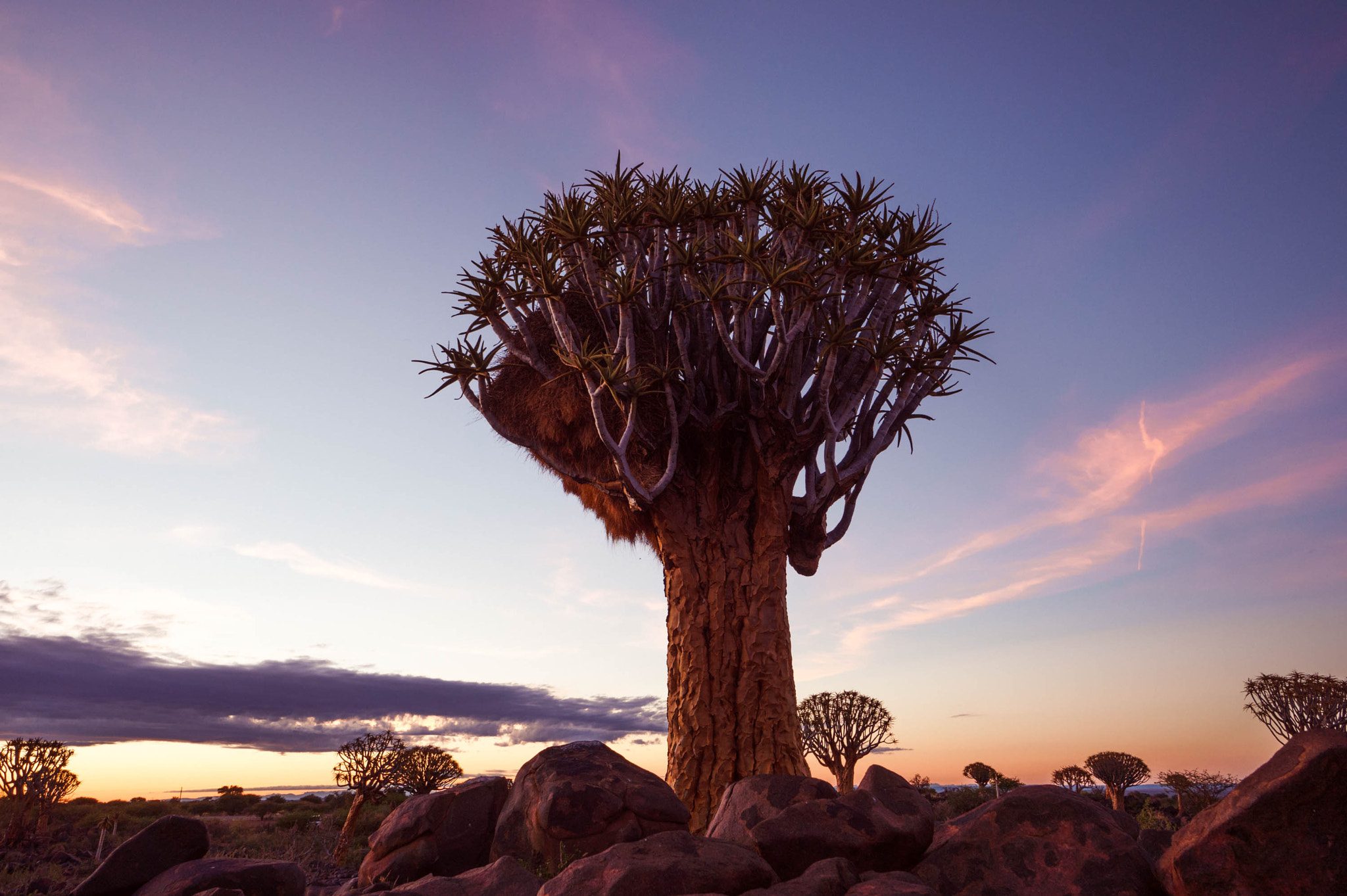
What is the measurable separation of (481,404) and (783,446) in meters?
4.77

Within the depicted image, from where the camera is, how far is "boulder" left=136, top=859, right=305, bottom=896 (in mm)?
7141

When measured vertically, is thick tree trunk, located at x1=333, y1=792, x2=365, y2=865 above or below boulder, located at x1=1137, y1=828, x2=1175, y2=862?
below

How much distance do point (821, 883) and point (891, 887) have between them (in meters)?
0.49

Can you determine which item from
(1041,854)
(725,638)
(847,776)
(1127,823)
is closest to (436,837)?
(725,638)

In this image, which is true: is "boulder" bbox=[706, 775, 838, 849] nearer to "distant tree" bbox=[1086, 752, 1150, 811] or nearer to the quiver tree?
the quiver tree

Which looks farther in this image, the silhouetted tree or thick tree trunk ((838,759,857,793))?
thick tree trunk ((838,759,857,793))

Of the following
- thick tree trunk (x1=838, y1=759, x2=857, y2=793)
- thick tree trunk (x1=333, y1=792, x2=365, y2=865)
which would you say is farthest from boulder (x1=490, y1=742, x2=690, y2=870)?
thick tree trunk (x1=838, y1=759, x2=857, y2=793)

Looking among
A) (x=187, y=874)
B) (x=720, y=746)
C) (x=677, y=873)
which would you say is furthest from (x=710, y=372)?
(x=187, y=874)

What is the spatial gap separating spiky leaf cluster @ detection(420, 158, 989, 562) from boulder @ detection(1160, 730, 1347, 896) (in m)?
6.10

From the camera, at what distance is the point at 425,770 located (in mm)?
16938

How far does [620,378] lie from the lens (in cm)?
1029

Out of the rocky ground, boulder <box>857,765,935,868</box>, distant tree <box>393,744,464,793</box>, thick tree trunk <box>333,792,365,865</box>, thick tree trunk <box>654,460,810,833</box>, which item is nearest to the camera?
the rocky ground

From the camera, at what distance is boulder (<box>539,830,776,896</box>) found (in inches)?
209

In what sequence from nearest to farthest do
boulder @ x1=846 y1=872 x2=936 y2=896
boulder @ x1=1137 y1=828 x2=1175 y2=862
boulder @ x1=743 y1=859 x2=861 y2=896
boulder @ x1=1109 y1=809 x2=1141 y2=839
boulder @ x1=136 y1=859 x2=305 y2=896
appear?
boulder @ x1=846 y1=872 x2=936 y2=896, boulder @ x1=743 y1=859 x2=861 y2=896, boulder @ x1=136 y1=859 x2=305 y2=896, boulder @ x1=1109 y1=809 x2=1141 y2=839, boulder @ x1=1137 y1=828 x2=1175 y2=862
